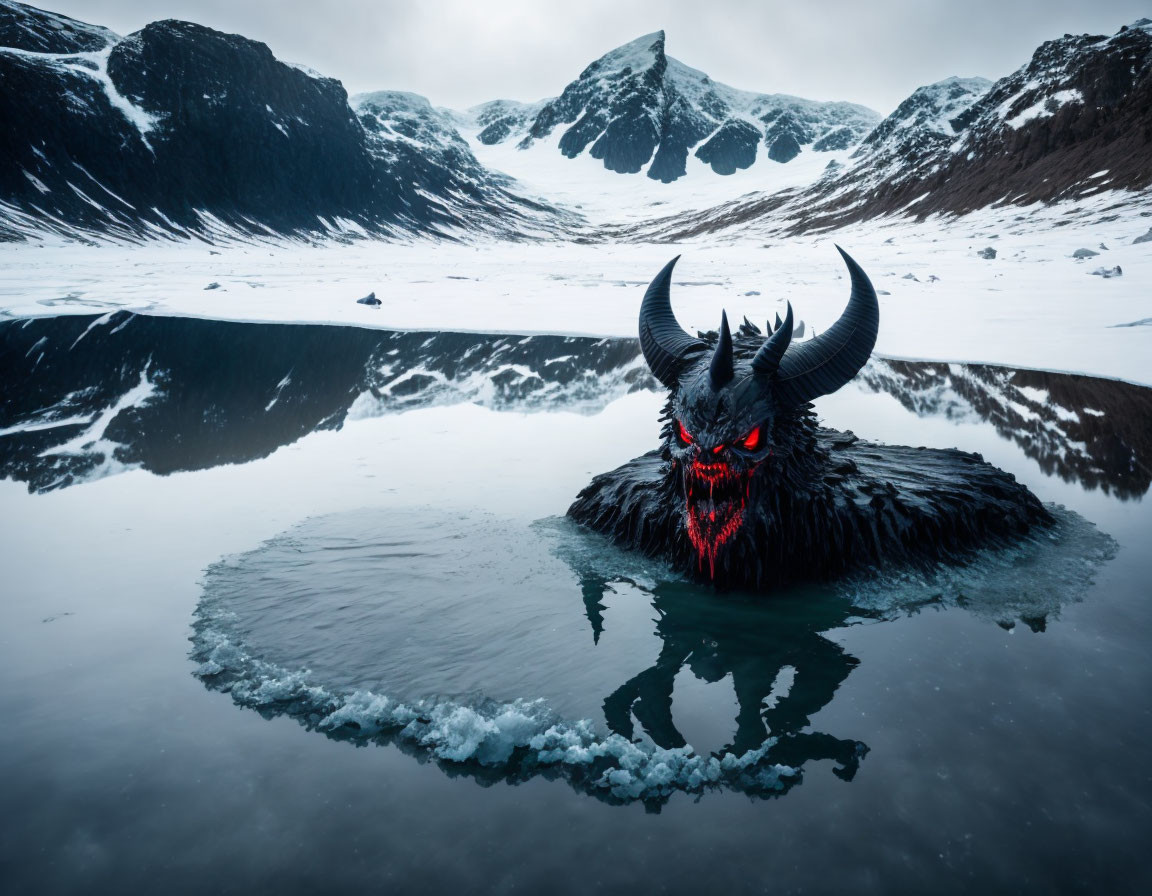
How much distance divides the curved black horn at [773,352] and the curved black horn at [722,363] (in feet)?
0.66

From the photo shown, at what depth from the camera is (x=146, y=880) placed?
227 centimetres

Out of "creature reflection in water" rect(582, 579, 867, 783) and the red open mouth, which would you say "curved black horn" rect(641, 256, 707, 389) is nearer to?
the red open mouth

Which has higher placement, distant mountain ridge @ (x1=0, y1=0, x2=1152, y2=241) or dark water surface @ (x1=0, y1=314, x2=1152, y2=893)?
distant mountain ridge @ (x1=0, y1=0, x2=1152, y2=241)

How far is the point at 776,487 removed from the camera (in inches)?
177

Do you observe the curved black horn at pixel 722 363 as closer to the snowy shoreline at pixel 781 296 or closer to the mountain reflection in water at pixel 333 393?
the mountain reflection in water at pixel 333 393

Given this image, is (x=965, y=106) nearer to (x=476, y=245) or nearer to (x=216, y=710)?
(x=476, y=245)

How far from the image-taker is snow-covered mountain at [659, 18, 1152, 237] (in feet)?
202

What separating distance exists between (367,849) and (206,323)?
21118mm

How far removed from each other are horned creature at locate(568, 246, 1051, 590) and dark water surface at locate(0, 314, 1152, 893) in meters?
0.26

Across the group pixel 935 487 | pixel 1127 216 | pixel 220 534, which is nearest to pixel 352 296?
pixel 220 534

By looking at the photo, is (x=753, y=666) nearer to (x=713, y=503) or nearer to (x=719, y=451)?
(x=713, y=503)

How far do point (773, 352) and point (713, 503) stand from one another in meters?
0.97

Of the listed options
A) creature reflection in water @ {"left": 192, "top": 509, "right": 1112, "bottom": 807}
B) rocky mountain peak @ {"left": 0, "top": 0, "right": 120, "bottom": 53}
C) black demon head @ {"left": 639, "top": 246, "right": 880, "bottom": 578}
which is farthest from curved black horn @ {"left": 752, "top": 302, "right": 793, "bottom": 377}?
rocky mountain peak @ {"left": 0, "top": 0, "right": 120, "bottom": 53}

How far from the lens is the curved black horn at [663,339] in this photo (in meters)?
5.02
